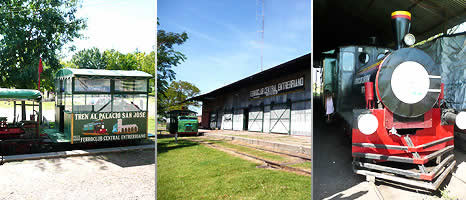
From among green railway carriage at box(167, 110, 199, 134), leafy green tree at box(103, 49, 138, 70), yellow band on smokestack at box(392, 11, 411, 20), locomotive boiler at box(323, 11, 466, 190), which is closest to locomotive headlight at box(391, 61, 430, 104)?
locomotive boiler at box(323, 11, 466, 190)

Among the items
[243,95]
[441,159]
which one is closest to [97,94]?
[243,95]

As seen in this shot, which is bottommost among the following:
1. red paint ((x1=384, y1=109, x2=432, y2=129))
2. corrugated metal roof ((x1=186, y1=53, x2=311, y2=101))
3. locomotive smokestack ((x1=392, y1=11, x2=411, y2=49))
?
red paint ((x1=384, y1=109, x2=432, y2=129))

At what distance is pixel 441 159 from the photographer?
302cm

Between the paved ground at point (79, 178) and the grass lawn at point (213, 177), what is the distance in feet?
7.17

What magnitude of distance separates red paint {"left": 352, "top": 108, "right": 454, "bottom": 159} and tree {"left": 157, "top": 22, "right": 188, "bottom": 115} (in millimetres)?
2369

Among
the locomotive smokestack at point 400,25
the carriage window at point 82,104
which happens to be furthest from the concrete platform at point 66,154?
the locomotive smokestack at point 400,25

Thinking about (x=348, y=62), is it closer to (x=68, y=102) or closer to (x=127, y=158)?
(x=127, y=158)

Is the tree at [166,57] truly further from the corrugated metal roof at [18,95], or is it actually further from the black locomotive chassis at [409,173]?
the corrugated metal roof at [18,95]

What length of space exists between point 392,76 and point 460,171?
153 centimetres

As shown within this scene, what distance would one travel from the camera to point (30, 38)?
771 centimetres

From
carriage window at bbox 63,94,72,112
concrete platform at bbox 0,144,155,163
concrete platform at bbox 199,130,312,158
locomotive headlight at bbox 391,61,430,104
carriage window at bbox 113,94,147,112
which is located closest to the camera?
concrete platform at bbox 199,130,312,158

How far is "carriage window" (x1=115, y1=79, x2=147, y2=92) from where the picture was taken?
6.78m

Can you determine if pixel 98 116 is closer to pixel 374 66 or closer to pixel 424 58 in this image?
pixel 374 66

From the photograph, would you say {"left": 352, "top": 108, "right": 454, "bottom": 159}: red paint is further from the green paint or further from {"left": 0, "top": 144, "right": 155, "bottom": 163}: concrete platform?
{"left": 0, "top": 144, "right": 155, "bottom": 163}: concrete platform
